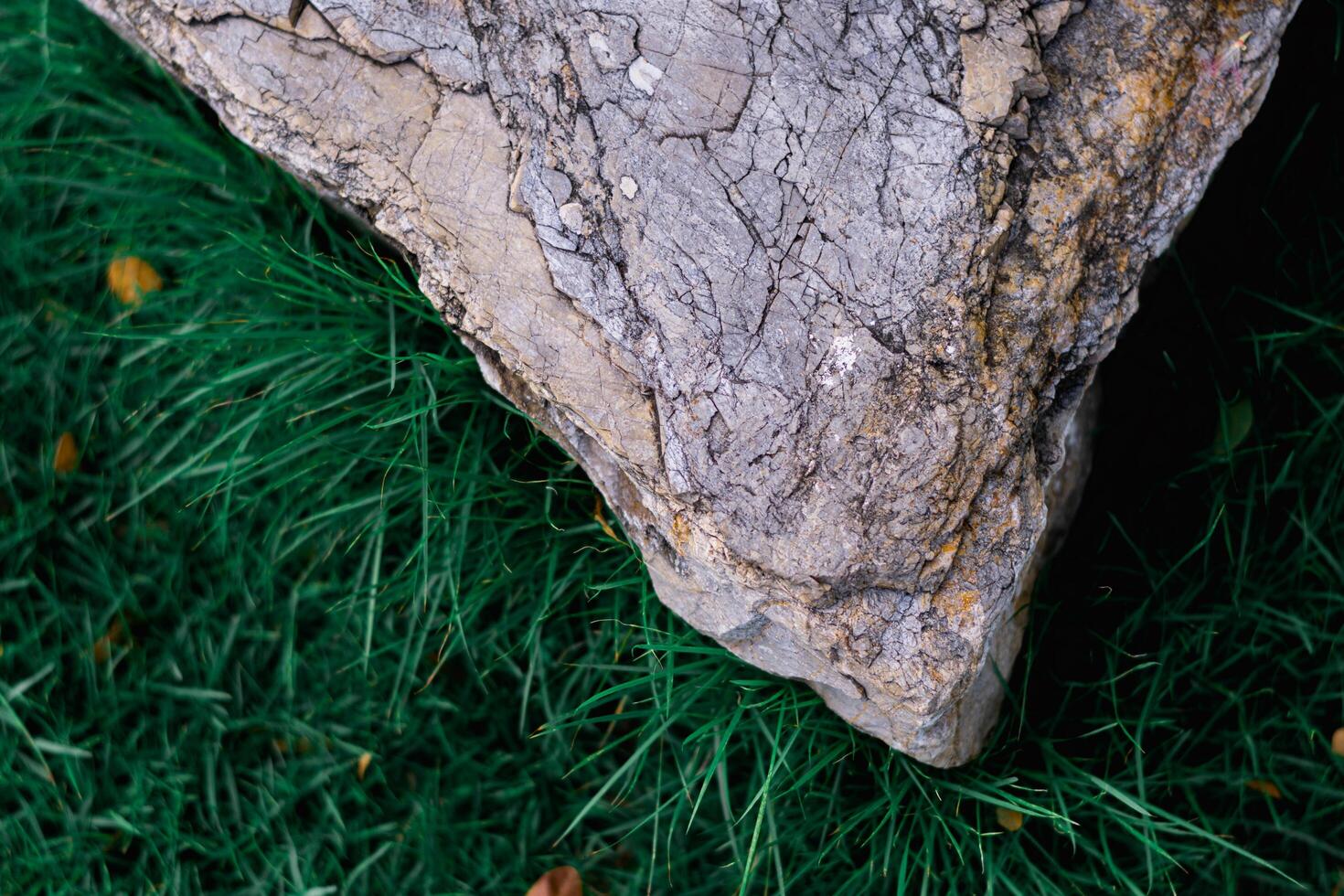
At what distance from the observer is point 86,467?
2461 millimetres

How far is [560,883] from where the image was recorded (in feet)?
7.16

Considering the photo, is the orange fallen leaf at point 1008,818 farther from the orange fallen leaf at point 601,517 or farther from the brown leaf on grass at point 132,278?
the brown leaf on grass at point 132,278

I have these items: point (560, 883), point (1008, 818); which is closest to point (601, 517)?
point (560, 883)

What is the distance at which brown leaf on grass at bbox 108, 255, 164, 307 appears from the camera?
Answer: 2.42m

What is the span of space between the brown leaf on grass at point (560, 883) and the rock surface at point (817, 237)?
0.83m

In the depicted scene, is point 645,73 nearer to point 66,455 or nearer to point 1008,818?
point 1008,818

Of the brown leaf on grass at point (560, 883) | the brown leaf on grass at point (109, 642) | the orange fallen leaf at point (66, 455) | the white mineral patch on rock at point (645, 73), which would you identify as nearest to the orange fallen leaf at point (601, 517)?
the brown leaf on grass at point (560, 883)

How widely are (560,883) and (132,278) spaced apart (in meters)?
1.69

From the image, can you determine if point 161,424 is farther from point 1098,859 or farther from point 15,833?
point 1098,859

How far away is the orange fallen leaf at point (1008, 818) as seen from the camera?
1.98 meters

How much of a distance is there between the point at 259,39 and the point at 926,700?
1.55m

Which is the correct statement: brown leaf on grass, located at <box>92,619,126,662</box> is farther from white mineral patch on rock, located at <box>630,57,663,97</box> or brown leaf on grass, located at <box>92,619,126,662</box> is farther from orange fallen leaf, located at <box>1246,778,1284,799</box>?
orange fallen leaf, located at <box>1246,778,1284,799</box>

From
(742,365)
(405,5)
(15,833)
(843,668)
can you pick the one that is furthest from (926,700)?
(15,833)

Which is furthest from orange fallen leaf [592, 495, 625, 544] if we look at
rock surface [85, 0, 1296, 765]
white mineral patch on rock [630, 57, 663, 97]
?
white mineral patch on rock [630, 57, 663, 97]
